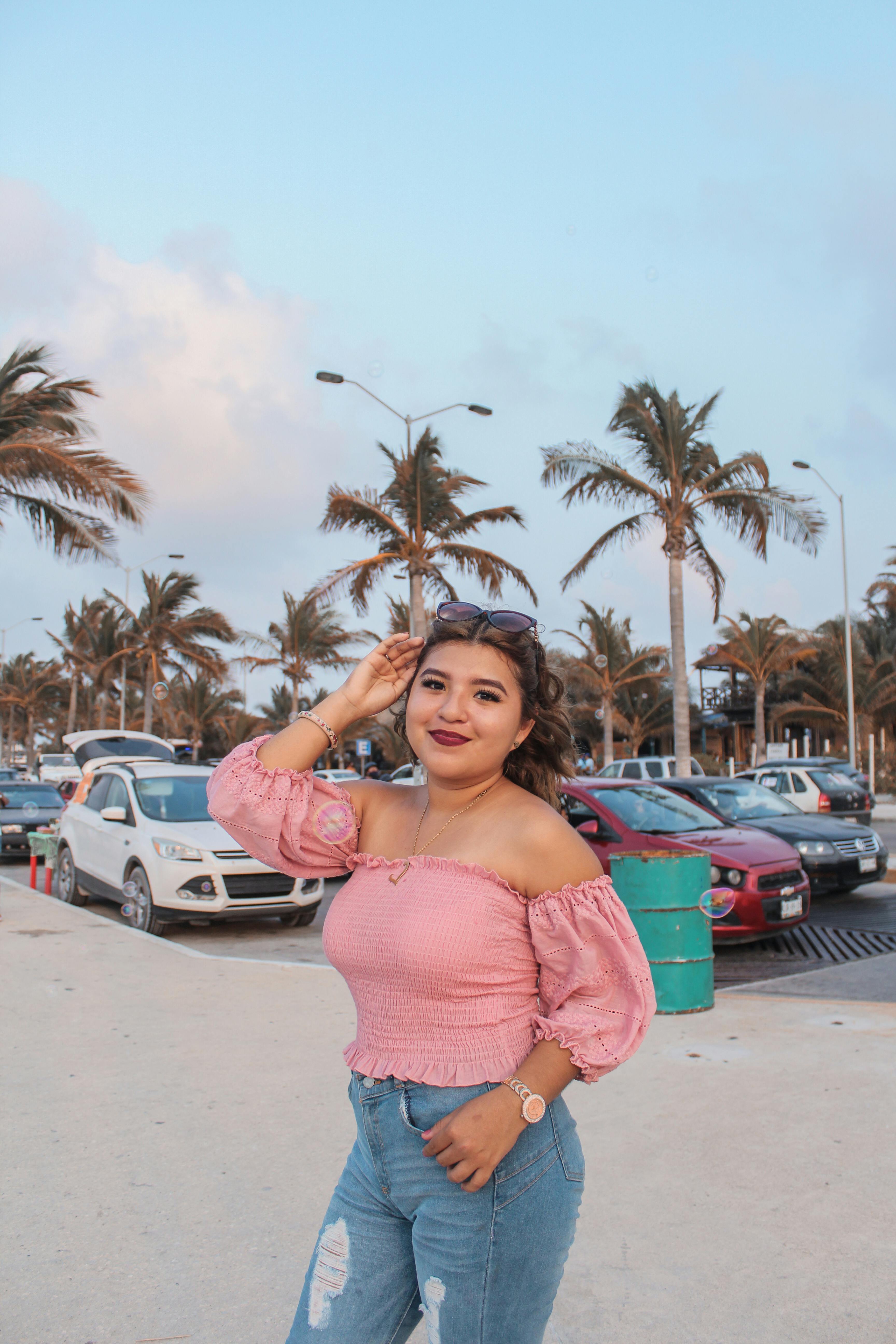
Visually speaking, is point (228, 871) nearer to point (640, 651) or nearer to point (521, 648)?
point (521, 648)

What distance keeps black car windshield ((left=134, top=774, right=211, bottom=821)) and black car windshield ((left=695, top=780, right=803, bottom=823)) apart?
533 centimetres

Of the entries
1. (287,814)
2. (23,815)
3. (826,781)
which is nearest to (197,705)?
(23,815)

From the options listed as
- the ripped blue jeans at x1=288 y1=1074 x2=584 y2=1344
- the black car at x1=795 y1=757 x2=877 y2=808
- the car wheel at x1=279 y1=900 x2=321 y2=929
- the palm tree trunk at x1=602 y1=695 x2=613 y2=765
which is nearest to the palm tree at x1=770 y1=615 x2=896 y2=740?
the palm tree trunk at x1=602 y1=695 x2=613 y2=765

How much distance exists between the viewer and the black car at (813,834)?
11.4 m

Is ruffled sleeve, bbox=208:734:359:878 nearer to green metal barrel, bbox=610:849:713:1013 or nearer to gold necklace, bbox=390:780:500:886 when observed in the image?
gold necklace, bbox=390:780:500:886

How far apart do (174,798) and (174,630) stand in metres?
23.4

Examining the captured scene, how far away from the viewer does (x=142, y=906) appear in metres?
9.77

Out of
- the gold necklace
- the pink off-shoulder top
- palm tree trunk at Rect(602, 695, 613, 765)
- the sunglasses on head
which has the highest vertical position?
palm tree trunk at Rect(602, 695, 613, 765)

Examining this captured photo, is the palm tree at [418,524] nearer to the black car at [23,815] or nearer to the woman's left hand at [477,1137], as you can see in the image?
the black car at [23,815]

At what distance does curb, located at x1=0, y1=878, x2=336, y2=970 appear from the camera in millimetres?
7516

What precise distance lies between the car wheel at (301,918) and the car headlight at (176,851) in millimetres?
1079

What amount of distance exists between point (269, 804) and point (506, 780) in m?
0.47

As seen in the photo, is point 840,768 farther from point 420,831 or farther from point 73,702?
point 73,702

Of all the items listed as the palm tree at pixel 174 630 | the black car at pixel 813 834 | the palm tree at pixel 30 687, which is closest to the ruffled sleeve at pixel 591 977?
the black car at pixel 813 834
